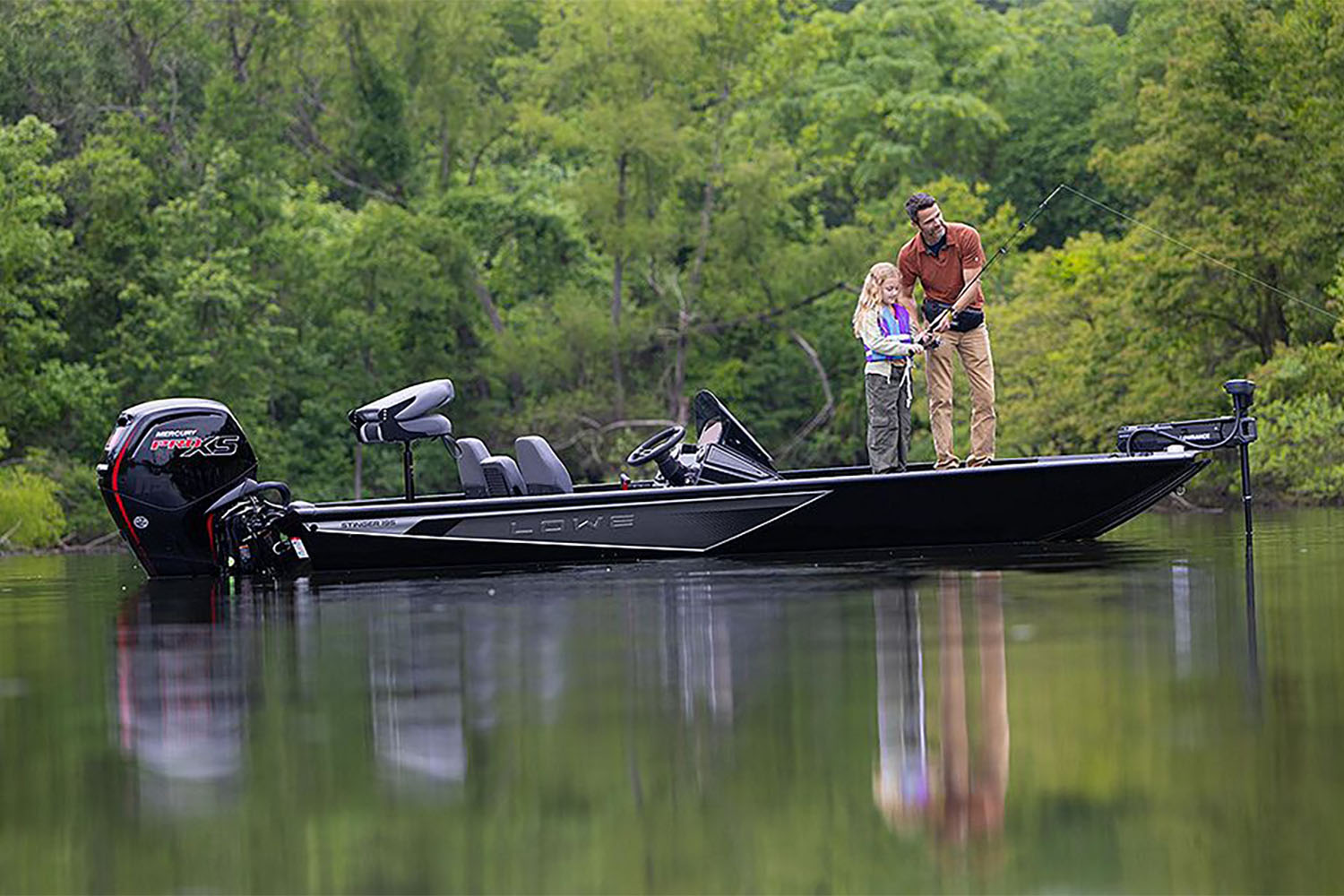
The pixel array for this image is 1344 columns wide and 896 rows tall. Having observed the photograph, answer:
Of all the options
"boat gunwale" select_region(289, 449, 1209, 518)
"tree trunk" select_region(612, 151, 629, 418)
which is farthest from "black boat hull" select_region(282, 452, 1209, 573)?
Result: "tree trunk" select_region(612, 151, 629, 418)

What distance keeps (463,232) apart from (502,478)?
80.3 feet

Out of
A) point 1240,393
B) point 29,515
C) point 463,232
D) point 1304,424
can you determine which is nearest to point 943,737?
point 1240,393

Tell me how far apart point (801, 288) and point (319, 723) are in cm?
3206

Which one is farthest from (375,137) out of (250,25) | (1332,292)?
(1332,292)

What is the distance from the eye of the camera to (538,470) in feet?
46.4

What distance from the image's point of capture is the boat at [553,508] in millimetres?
13539

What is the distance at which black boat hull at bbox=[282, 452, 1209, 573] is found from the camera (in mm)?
13562

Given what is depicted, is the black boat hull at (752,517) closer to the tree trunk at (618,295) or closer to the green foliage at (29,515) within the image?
the green foliage at (29,515)

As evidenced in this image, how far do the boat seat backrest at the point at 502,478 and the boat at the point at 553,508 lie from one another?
12 mm

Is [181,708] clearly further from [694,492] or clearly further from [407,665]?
[694,492]

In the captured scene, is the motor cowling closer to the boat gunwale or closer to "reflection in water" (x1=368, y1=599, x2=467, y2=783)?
the boat gunwale

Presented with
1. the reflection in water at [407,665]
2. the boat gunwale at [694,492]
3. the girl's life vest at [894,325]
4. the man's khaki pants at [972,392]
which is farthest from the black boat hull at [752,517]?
the reflection in water at [407,665]

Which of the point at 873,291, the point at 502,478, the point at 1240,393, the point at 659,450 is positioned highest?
the point at 873,291

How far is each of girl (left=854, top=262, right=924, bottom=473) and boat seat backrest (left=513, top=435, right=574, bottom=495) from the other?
6.89ft
